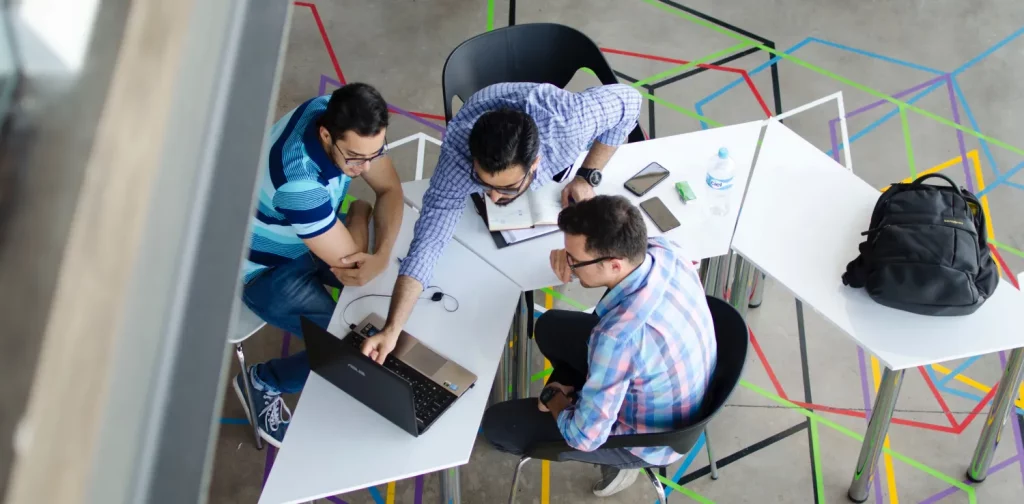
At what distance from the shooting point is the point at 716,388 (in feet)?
8.06

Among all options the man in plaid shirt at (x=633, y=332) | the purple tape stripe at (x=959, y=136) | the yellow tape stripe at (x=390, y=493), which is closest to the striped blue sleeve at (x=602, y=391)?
the man in plaid shirt at (x=633, y=332)

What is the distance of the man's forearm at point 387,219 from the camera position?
2.85 meters

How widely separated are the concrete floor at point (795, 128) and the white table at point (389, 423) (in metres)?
0.85

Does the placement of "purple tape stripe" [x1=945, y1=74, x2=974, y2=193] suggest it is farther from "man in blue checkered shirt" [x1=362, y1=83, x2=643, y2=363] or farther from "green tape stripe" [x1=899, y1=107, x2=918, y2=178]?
"man in blue checkered shirt" [x1=362, y1=83, x2=643, y2=363]

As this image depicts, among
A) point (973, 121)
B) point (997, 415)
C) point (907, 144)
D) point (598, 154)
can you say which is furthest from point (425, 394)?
point (973, 121)

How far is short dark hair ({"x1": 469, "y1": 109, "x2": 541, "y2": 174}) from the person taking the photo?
256 centimetres

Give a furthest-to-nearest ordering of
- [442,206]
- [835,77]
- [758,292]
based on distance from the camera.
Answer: [835,77] → [758,292] → [442,206]

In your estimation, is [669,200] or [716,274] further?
[716,274]

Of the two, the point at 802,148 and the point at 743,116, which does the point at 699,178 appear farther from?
the point at 743,116

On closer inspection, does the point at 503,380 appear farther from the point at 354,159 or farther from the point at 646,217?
the point at 354,159

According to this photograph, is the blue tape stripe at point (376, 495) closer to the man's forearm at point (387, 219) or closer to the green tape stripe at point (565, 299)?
the man's forearm at point (387, 219)

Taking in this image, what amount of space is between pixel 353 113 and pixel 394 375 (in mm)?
775

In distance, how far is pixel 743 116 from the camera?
4379 mm

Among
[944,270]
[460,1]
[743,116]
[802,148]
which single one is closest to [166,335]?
[944,270]
